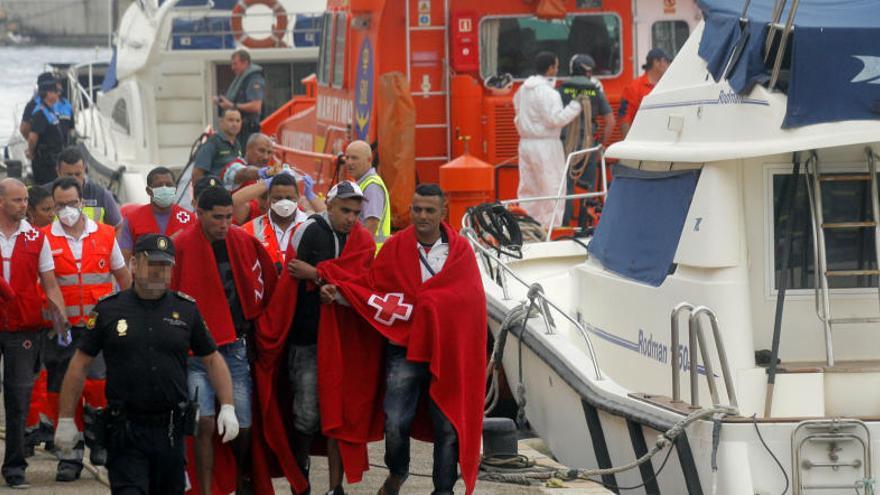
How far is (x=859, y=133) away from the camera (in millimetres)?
7957

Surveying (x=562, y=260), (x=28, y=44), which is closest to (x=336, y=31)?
(x=562, y=260)

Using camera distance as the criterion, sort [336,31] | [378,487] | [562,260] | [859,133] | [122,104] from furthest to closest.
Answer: [122,104] < [336,31] < [562,260] < [378,487] < [859,133]

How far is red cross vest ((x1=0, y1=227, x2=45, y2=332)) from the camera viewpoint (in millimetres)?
8945

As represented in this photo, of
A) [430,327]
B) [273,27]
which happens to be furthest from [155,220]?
[273,27]

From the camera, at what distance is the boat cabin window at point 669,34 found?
15.9 meters

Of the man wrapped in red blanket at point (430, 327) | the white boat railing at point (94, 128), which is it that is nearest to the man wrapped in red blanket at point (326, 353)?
the man wrapped in red blanket at point (430, 327)

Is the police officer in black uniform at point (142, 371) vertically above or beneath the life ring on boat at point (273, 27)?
beneath

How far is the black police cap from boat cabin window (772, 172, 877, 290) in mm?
3068

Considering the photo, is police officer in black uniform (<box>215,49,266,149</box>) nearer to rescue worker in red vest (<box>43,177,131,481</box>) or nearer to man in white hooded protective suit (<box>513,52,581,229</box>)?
man in white hooded protective suit (<box>513,52,581,229</box>)

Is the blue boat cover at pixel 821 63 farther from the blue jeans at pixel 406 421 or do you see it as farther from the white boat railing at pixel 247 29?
the white boat railing at pixel 247 29

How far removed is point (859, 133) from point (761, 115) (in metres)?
0.48

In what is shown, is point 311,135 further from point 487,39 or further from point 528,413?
point 528,413

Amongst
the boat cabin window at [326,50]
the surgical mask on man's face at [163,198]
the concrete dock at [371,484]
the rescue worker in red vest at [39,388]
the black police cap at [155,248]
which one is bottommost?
the concrete dock at [371,484]

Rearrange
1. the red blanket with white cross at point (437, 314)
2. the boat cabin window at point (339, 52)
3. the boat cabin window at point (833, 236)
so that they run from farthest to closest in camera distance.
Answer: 1. the boat cabin window at point (339, 52)
2. the boat cabin window at point (833, 236)
3. the red blanket with white cross at point (437, 314)
